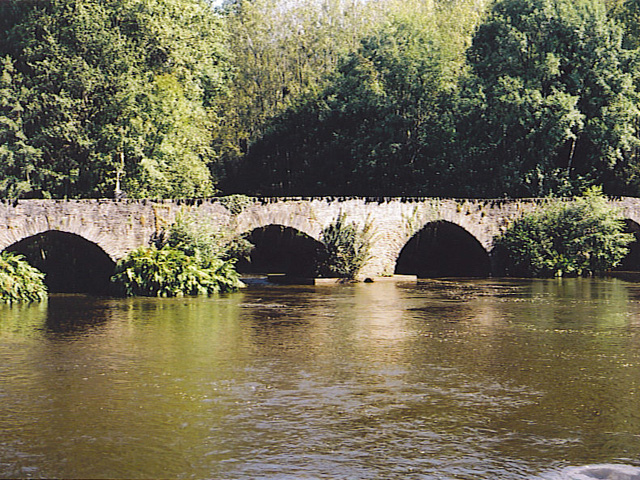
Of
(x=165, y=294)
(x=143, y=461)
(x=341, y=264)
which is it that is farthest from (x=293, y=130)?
(x=143, y=461)

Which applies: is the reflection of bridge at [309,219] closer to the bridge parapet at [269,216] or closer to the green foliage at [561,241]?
the bridge parapet at [269,216]

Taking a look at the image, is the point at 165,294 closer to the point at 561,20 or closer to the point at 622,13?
the point at 561,20

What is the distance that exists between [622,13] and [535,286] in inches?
953

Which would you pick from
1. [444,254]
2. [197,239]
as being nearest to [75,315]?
[197,239]

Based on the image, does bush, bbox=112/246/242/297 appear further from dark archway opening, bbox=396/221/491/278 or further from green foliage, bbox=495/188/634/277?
green foliage, bbox=495/188/634/277

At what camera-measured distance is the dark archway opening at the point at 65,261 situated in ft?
90.9

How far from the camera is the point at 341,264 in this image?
97.6 feet

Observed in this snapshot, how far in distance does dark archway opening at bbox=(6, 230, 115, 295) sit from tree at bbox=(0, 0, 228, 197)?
8225 mm

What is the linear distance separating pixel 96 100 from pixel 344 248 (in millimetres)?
14054

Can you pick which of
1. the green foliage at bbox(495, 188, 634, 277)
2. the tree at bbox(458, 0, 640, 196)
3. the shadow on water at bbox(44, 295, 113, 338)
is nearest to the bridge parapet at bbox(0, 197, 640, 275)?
the green foliage at bbox(495, 188, 634, 277)

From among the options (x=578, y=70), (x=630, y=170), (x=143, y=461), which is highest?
(x=578, y=70)

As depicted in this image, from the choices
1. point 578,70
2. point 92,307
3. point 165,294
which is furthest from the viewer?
point 578,70

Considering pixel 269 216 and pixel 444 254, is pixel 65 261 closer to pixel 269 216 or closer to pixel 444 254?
pixel 269 216

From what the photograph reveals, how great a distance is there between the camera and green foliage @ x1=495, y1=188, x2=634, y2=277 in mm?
32875
